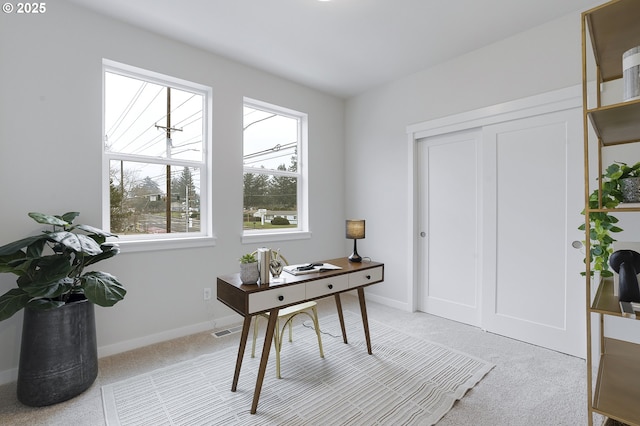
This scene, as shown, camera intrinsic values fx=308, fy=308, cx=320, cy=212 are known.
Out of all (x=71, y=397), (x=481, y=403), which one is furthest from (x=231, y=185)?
(x=481, y=403)

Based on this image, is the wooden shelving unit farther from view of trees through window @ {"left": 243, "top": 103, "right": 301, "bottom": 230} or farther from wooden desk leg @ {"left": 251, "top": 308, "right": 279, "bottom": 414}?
view of trees through window @ {"left": 243, "top": 103, "right": 301, "bottom": 230}

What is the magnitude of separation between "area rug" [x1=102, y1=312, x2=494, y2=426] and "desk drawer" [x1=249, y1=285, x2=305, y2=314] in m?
0.63

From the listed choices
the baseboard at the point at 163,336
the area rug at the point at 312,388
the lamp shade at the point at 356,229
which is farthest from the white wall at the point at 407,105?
the baseboard at the point at 163,336

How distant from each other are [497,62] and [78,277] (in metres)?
3.87

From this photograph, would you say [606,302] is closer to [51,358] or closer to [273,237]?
[273,237]

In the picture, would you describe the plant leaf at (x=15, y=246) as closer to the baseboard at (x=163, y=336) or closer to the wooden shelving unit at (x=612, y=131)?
the baseboard at (x=163, y=336)

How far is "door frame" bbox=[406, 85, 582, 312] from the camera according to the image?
256 cm

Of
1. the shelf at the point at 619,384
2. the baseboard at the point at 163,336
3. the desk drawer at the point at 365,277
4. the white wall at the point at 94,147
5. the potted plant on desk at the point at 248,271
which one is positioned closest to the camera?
the shelf at the point at 619,384

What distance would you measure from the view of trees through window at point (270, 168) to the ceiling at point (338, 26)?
636mm

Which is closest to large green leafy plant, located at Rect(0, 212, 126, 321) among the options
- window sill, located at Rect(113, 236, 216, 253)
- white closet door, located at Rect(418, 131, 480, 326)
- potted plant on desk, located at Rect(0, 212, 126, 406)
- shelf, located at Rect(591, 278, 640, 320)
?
potted plant on desk, located at Rect(0, 212, 126, 406)

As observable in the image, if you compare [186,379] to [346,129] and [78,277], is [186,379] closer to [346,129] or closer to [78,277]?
[78,277]

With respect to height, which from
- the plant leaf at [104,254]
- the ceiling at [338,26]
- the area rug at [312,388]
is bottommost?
the area rug at [312,388]

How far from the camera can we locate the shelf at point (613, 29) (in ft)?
4.08

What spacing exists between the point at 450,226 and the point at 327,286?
1.88 metres
